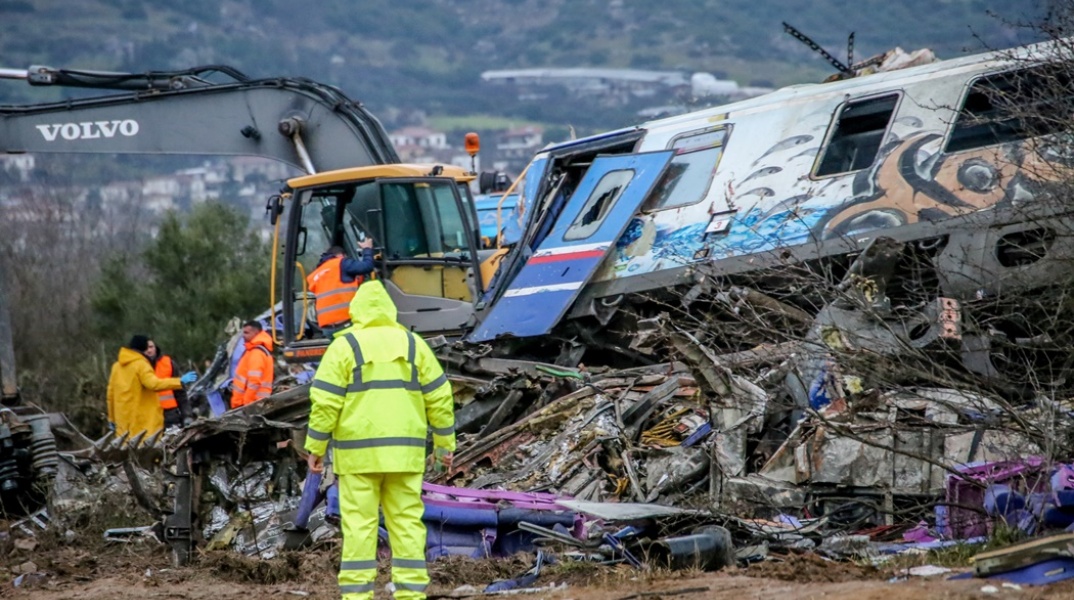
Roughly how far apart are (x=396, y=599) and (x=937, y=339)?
3.97 m

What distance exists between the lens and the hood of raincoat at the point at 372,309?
25.0 feet

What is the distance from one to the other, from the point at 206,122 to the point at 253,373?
3208 mm

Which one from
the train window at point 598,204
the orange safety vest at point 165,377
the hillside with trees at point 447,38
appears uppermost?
the hillside with trees at point 447,38

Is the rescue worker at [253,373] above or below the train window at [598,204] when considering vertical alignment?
below

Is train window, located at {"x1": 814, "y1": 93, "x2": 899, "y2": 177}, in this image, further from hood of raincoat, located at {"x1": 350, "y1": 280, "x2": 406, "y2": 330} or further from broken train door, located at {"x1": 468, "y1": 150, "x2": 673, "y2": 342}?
hood of raincoat, located at {"x1": 350, "y1": 280, "x2": 406, "y2": 330}

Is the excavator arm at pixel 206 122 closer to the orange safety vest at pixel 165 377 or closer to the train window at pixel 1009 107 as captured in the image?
the orange safety vest at pixel 165 377

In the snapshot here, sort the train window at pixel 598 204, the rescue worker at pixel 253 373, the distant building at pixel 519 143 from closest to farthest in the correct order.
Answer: the train window at pixel 598 204 < the rescue worker at pixel 253 373 < the distant building at pixel 519 143

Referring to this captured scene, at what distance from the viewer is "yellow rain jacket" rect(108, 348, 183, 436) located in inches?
601

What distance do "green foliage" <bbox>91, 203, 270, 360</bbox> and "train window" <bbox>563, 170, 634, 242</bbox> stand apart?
480 inches

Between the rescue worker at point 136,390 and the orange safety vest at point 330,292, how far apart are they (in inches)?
95.9

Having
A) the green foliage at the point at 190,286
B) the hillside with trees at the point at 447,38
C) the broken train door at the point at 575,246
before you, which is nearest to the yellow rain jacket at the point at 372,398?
the broken train door at the point at 575,246

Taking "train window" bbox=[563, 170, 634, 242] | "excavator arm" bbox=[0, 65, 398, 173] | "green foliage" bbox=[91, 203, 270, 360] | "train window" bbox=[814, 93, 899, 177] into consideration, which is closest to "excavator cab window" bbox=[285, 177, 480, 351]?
"train window" bbox=[563, 170, 634, 242]

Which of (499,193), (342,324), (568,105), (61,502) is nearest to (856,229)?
(342,324)

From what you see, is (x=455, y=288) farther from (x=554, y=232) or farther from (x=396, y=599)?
(x=396, y=599)
